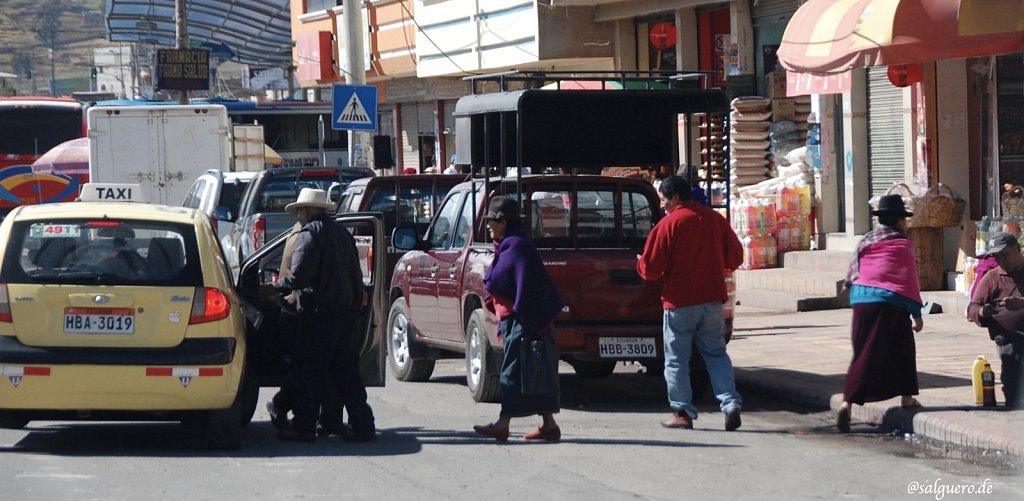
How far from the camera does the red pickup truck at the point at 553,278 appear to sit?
38.5ft

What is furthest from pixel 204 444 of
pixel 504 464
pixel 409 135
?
pixel 409 135

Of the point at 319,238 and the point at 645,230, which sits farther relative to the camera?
the point at 645,230

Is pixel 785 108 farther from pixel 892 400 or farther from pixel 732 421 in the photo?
pixel 732 421

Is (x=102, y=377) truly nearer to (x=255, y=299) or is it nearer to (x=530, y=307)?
(x=255, y=299)

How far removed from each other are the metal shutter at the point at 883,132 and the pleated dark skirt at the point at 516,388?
35.2ft

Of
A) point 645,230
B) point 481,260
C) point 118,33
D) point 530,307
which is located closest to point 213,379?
point 530,307

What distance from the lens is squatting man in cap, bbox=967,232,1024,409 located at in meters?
10.4

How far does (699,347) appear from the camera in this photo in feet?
35.3

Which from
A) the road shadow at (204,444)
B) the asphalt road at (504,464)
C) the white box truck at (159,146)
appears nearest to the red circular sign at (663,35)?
the white box truck at (159,146)

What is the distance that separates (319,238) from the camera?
9914 mm

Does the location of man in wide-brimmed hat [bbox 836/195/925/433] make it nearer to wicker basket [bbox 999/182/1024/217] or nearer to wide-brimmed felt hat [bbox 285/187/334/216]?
wide-brimmed felt hat [bbox 285/187/334/216]

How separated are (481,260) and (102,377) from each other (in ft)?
12.2

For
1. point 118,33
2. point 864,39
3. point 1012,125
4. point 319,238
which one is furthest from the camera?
point 118,33

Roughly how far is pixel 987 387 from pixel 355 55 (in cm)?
1497
